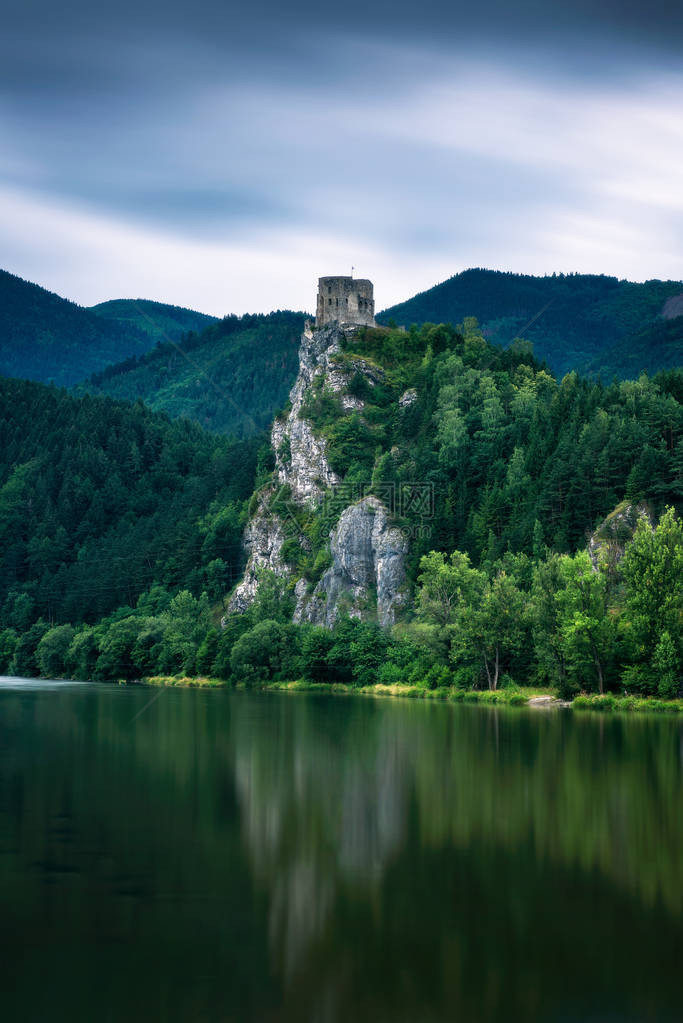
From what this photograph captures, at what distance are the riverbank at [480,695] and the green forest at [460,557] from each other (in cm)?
159

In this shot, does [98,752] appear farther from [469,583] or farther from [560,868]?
[469,583]

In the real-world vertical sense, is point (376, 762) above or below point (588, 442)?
below

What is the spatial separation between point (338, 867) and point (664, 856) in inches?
288

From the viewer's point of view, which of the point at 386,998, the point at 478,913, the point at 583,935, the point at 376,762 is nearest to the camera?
the point at 386,998

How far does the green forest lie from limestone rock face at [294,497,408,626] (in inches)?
94.6

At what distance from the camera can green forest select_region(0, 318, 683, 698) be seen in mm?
82000

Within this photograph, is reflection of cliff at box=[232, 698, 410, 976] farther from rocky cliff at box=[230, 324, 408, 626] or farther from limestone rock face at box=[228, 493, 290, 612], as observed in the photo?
limestone rock face at box=[228, 493, 290, 612]

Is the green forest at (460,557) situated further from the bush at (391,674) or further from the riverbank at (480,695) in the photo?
the riverbank at (480,695)

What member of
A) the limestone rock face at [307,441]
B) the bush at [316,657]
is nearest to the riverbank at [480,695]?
the bush at [316,657]

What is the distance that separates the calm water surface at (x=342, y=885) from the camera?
1594 centimetres

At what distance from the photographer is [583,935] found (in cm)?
1856

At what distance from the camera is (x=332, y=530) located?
151 meters

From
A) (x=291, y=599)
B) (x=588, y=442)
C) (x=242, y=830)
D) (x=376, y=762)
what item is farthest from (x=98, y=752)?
(x=291, y=599)

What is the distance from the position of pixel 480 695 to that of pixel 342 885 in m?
69.8
